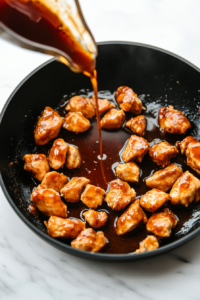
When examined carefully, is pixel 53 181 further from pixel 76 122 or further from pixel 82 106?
pixel 82 106

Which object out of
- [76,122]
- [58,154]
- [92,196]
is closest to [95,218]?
[92,196]

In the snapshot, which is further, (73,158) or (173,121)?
(173,121)

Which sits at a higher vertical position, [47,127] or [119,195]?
[47,127]

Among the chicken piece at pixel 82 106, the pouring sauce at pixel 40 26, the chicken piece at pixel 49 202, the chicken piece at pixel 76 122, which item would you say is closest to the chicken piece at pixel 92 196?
the chicken piece at pixel 49 202

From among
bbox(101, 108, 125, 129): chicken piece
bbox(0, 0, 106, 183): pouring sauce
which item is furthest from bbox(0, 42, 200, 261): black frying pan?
bbox(0, 0, 106, 183): pouring sauce

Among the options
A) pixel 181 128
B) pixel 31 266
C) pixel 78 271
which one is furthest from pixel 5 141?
pixel 181 128

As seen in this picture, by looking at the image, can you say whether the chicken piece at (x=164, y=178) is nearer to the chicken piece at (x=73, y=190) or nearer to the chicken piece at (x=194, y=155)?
the chicken piece at (x=194, y=155)

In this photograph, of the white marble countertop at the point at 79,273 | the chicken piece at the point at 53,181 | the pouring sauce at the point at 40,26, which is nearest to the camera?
the pouring sauce at the point at 40,26
